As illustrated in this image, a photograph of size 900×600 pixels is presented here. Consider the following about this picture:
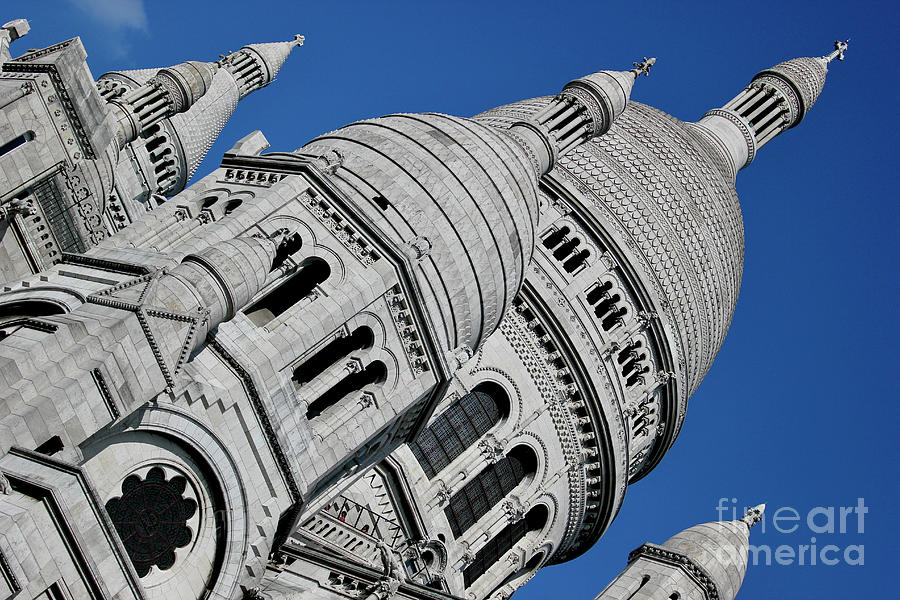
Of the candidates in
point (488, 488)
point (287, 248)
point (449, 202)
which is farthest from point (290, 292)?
point (488, 488)

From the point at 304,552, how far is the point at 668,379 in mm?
26320

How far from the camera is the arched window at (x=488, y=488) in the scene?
40.2 metres

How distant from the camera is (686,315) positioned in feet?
168

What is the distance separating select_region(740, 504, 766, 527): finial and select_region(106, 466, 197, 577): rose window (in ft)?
70.3

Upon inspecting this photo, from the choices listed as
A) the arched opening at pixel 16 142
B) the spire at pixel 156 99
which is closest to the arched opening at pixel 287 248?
the arched opening at pixel 16 142

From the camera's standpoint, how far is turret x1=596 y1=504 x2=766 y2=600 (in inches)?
1236

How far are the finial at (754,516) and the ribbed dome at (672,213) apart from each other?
12.4 meters

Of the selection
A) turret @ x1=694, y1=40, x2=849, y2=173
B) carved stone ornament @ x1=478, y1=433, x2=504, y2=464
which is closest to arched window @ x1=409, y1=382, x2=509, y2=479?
carved stone ornament @ x1=478, y1=433, x2=504, y2=464

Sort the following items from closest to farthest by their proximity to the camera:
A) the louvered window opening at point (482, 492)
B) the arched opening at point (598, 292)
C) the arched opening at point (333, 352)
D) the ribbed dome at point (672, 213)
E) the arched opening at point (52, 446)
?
the arched opening at point (52, 446) < the arched opening at point (333, 352) < the louvered window opening at point (482, 492) < the arched opening at point (598, 292) < the ribbed dome at point (672, 213)

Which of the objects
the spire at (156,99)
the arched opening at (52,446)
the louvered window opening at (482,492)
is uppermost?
the spire at (156,99)

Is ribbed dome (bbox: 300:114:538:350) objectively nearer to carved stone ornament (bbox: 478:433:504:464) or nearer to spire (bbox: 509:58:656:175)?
carved stone ornament (bbox: 478:433:504:464)

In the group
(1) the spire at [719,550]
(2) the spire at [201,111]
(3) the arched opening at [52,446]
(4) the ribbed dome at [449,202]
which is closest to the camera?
(3) the arched opening at [52,446]

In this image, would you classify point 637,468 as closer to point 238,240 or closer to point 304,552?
point 304,552

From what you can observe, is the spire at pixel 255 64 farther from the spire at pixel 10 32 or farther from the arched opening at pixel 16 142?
the arched opening at pixel 16 142
